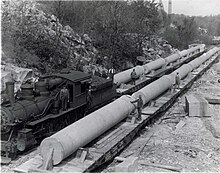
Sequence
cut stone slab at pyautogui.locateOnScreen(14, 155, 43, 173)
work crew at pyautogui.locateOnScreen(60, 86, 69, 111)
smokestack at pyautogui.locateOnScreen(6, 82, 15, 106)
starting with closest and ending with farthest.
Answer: cut stone slab at pyautogui.locateOnScreen(14, 155, 43, 173) < smokestack at pyautogui.locateOnScreen(6, 82, 15, 106) < work crew at pyautogui.locateOnScreen(60, 86, 69, 111)

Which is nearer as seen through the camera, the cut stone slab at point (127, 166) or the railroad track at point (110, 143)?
the railroad track at point (110, 143)

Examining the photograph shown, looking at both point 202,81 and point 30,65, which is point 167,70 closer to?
point 202,81

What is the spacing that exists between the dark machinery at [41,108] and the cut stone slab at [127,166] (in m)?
3.12

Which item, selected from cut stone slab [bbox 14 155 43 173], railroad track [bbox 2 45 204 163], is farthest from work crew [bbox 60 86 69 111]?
cut stone slab [bbox 14 155 43 173]

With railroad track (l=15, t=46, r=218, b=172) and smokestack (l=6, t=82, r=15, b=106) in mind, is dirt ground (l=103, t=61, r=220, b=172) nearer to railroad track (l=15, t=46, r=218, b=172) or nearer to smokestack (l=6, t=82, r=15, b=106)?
railroad track (l=15, t=46, r=218, b=172)

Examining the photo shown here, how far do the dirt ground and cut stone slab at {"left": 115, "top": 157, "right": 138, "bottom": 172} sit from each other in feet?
1.53

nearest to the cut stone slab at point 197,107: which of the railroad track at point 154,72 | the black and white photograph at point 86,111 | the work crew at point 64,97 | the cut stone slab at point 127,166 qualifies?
the black and white photograph at point 86,111

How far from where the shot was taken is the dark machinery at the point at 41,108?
10.1 meters

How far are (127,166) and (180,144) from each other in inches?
151

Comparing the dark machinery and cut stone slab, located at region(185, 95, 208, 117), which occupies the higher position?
the dark machinery

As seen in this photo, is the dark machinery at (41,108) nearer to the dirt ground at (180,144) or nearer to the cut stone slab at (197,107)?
the dirt ground at (180,144)

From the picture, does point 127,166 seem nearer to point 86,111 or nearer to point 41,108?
point 41,108

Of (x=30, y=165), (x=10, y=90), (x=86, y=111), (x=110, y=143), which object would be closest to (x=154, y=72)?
(x=86, y=111)

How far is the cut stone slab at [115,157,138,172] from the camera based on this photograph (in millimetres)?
9000
